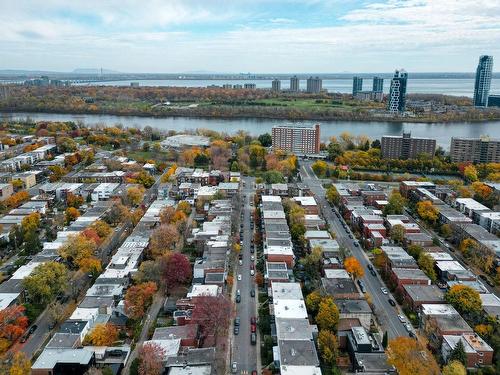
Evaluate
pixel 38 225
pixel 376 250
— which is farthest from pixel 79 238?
pixel 376 250

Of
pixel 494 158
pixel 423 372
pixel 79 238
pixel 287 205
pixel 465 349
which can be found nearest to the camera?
pixel 423 372

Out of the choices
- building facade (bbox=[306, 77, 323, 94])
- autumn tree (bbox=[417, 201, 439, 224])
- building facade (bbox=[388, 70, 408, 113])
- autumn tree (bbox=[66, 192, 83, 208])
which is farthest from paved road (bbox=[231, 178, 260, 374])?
building facade (bbox=[306, 77, 323, 94])

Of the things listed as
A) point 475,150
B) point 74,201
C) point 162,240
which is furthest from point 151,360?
point 475,150

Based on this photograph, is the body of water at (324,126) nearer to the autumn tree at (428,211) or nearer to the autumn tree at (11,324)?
the autumn tree at (428,211)

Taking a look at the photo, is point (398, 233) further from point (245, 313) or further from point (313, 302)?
point (245, 313)

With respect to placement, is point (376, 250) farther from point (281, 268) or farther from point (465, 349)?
point (465, 349)
